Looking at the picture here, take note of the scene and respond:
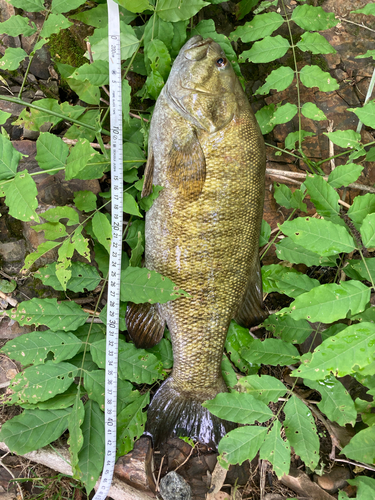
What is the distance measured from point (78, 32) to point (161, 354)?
8.84 ft

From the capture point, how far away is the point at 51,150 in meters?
2.41

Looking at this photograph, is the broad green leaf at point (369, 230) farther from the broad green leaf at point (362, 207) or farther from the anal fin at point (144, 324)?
the anal fin at point (144, 324)

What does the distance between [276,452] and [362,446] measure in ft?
2.16

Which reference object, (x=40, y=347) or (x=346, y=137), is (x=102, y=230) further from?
(x=346, y=137)

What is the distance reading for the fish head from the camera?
8.32 ft

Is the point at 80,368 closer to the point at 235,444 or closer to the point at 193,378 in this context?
the point at 193,378

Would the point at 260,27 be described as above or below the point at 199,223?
above

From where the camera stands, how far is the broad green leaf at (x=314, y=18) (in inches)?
105

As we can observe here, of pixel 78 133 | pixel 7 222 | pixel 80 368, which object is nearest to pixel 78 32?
pixel 78 133

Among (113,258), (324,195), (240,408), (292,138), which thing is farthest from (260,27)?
(240,408)

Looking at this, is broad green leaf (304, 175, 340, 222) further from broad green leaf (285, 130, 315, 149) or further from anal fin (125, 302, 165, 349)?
anal fin (125, 302, 165, 349)

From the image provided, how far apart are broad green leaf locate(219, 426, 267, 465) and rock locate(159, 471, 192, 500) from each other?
0.77 meters

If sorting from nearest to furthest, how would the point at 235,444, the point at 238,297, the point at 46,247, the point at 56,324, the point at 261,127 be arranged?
the point at 235,444 < the point at 46,247 < the point at 56,324 < the point at 238,297 < the point at 261,127

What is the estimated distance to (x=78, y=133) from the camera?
109 inches
